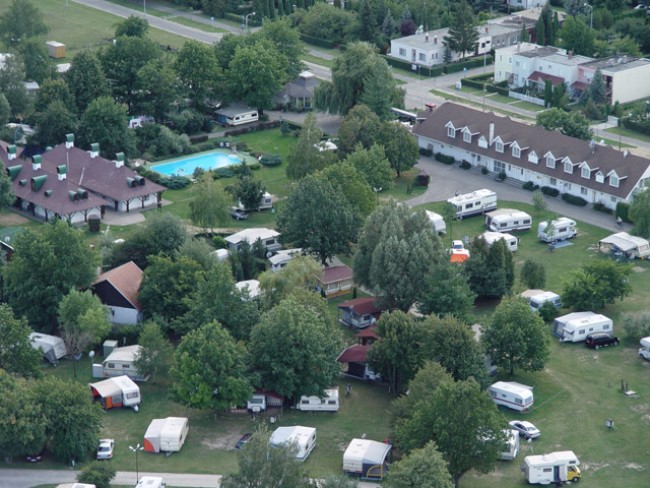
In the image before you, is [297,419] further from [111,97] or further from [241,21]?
[241,21]

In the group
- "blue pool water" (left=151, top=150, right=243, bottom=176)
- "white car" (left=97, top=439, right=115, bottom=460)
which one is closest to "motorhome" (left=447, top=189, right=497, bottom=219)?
"blue pool water" (left=151, top=150, right=243, bottom=176)

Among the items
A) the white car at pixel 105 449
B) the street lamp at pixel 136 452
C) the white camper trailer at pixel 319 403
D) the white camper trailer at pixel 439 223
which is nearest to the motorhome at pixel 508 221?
the white camper trailer at pixel 439 223

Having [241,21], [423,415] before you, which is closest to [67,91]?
[241,21]

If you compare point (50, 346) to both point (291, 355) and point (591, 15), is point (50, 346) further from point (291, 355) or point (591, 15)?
point (591, 15)

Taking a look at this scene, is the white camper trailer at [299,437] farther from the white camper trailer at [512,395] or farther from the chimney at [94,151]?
the chimney at [94,151]

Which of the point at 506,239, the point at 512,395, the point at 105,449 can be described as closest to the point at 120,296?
the point at 105,449
